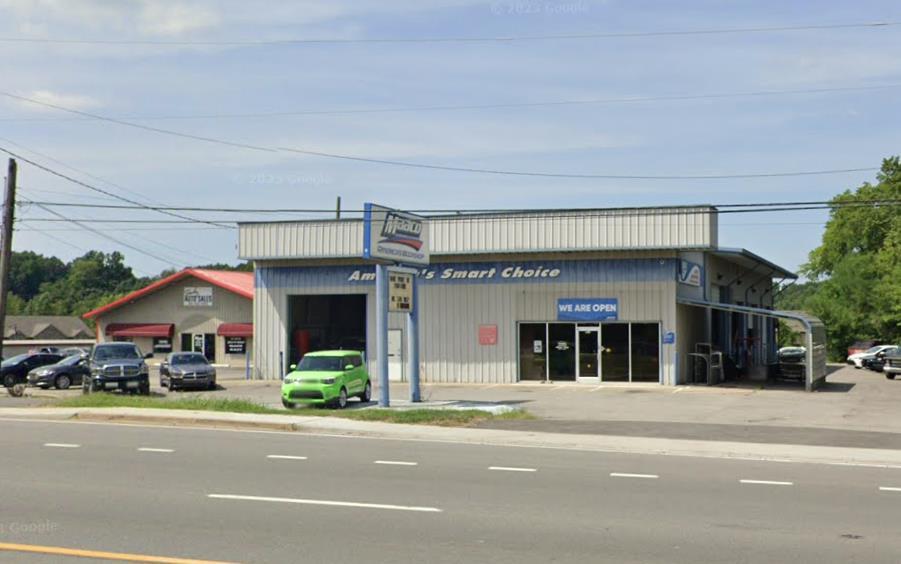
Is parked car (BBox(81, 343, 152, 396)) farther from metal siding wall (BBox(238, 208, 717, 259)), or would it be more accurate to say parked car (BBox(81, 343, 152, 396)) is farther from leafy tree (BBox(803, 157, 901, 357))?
leafy tree (BBox(803, 157, 901, 357))

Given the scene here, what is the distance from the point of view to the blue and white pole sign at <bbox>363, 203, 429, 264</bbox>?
27.6 m

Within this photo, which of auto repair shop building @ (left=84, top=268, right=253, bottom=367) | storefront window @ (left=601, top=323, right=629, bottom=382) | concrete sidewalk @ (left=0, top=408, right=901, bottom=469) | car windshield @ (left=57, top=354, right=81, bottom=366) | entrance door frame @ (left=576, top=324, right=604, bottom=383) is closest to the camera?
concrete sidewalk @ (left=0, top=408, right=901, bottom=469)

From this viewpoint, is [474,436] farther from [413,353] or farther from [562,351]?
[562,351]

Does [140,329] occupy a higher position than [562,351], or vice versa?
[140,329]

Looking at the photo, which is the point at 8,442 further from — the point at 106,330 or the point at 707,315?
the point at 106,330

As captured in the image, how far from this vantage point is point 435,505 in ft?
38.0

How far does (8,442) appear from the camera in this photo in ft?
59.7

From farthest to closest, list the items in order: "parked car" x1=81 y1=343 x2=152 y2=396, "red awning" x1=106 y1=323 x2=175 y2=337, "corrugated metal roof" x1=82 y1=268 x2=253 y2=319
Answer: "red awning" x1=106 y1=323 x2=175 y2=337 → "corrugated metal roof" x1=82 y1=268 x2=253 y2=319 → "parked car" x1=81 y1=343 x2=152 y2=396

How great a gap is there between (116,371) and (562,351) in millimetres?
16569

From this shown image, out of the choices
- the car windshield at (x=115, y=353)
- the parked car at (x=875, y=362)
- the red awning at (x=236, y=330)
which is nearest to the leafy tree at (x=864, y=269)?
the parked car at (x=875, y=362)

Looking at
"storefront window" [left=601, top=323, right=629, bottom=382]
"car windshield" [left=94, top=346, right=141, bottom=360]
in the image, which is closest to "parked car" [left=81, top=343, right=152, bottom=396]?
"car windshield" [left=94, top=346, right=141, bottom=360]

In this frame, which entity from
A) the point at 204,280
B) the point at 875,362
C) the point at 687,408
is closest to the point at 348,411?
the point at 687,408

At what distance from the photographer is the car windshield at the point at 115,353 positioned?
110 ft

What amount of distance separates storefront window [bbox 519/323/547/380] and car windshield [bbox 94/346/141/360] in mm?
14516
